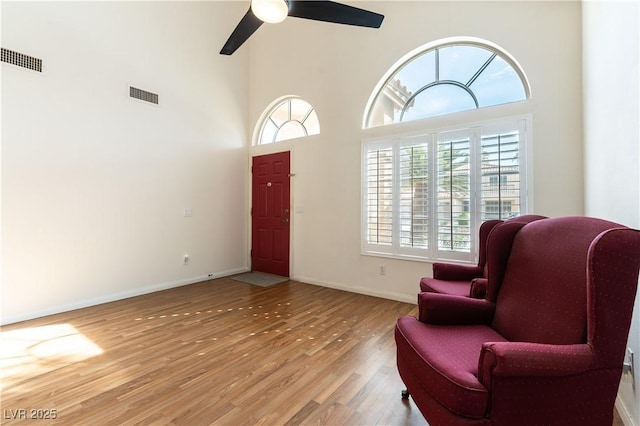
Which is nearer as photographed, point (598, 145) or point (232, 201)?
point (598, 145)

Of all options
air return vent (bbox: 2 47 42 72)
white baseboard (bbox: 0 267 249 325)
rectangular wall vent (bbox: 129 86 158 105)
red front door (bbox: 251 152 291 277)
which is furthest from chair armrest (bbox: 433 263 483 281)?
air return vent (bbox: 2 47 42 72)

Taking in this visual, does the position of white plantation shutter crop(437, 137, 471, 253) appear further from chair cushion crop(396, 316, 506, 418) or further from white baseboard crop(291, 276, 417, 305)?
chair cushion crop(396, 316, 506, 418)

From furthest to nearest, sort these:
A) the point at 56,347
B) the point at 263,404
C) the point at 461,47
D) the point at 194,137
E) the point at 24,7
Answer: the point at 194,137
the point at 461,47
the point at 24,7
the point at 56,347
the point at 263,404

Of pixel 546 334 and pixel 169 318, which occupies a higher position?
pixel 546 334

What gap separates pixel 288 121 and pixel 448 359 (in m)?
4.24

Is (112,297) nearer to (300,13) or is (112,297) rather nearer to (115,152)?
(115,152)

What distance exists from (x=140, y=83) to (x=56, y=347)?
A: 3.11 meters

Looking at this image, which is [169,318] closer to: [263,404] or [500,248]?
[263,404]

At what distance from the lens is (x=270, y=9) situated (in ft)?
6.81

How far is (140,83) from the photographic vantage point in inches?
148

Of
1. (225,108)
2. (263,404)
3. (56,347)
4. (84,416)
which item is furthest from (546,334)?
(225,108)

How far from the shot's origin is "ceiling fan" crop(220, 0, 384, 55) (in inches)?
81.5

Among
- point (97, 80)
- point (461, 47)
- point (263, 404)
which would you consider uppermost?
point (461, 47)

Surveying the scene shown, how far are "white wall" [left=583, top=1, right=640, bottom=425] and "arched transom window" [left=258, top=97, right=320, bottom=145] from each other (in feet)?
9.81
